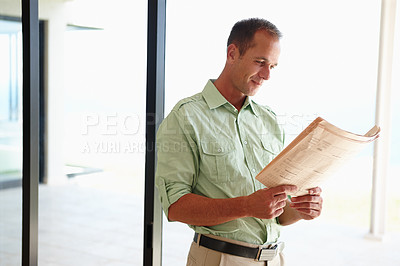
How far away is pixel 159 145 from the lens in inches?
50.9

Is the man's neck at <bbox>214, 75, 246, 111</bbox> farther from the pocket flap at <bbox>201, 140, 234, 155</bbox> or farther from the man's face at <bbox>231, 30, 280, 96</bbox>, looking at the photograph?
the pocket flap at <bbox>201, 140, 234, 155</bbox>

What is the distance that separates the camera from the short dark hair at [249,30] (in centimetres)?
131

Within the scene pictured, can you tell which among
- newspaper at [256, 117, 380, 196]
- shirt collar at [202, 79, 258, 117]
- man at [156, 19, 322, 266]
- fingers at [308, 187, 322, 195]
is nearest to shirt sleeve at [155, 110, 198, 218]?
man at [156, 19, 322, 266]

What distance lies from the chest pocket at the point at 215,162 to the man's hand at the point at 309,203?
232mm

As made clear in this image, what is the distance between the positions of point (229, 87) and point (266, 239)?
0.52m

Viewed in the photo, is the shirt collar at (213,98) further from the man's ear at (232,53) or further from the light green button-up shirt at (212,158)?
the man's ear at (232,53)

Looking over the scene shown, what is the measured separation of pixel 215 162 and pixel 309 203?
1.04 ft

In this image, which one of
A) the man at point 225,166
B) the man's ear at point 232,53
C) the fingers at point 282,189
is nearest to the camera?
the fingers at point 282,189

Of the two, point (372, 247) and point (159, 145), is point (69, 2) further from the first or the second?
point (372, 247)

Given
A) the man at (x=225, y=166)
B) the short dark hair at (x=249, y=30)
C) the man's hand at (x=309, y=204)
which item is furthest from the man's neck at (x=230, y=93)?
the man's hand at (x=309, y=204)

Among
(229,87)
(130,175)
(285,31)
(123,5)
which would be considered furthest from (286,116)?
(123,5)

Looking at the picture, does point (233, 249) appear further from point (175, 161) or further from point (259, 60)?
point (259, 60)

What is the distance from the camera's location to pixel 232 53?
1.37m

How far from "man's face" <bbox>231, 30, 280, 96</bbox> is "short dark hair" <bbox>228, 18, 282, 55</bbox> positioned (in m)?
0.01
